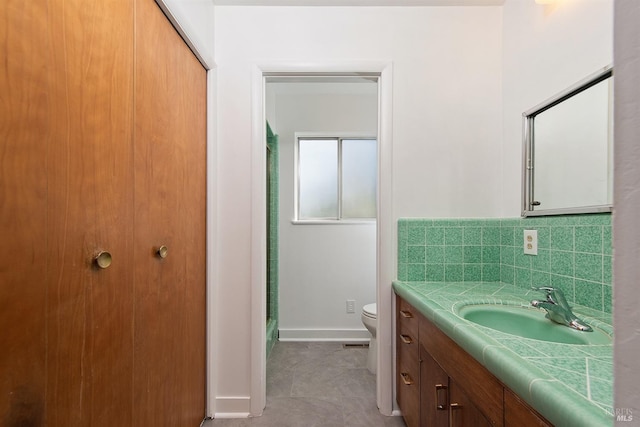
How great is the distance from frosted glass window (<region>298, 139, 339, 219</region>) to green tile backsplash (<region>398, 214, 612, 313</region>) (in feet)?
4.31

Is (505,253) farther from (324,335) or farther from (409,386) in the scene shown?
(324,335)

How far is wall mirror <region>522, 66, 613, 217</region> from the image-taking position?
1.03m

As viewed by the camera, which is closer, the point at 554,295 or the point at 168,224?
the point at 554,295

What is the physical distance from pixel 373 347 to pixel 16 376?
6.24ft

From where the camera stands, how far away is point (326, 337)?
2660mm

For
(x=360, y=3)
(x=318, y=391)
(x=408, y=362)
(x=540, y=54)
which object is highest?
(x=360, y=3)

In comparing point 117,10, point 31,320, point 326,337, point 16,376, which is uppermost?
point 117,10

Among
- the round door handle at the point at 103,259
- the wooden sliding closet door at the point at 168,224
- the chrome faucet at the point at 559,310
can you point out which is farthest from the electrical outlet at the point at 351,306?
the round door handle at the point at 103,259

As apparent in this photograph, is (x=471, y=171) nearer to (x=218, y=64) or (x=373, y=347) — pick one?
(x=373, y=347)

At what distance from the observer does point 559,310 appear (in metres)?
0.97

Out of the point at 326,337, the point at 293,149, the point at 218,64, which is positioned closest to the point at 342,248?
the point at 326,337

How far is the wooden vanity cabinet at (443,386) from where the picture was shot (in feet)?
2.19

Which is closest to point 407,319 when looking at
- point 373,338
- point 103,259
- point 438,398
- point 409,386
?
point 409,386

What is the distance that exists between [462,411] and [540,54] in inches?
60.9
